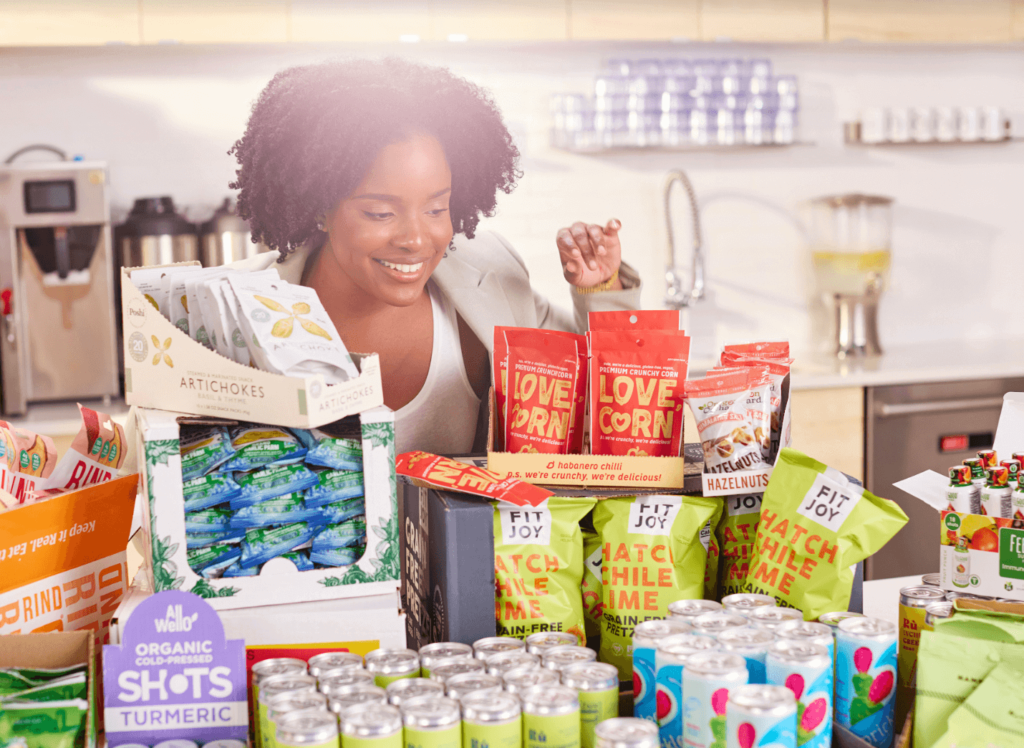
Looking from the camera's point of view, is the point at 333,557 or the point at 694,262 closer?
the point at 333,557

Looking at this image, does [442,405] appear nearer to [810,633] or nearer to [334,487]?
[334,487]

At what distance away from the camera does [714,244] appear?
3.87 m

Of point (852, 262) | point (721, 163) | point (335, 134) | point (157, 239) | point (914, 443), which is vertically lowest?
point (914, 443)

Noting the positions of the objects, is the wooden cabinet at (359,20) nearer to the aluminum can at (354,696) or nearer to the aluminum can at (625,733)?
the aluminum can at (354,696)

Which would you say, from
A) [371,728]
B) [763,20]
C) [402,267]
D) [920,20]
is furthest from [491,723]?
[920,20]

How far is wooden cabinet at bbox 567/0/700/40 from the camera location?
11.0 ft

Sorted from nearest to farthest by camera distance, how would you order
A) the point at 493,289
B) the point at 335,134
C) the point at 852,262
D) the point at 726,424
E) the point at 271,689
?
the point at 271,689
the point at 726,424
the point at 335,134
the point at 493,289
the point at 852,262

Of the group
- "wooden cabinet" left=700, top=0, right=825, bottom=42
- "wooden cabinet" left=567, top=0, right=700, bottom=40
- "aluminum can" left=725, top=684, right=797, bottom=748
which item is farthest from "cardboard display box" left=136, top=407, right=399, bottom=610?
"wooden cabinet" left=700, top=0, right=825, bottom=42

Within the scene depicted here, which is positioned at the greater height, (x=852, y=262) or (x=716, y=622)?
(x=852, y=262)

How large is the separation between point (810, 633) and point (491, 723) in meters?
0.36

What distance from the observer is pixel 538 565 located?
1.25 metres

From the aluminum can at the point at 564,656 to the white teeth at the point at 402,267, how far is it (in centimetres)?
103

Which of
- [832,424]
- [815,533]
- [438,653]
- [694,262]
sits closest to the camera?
[438,653]

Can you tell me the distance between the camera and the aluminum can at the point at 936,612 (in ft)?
3.75
